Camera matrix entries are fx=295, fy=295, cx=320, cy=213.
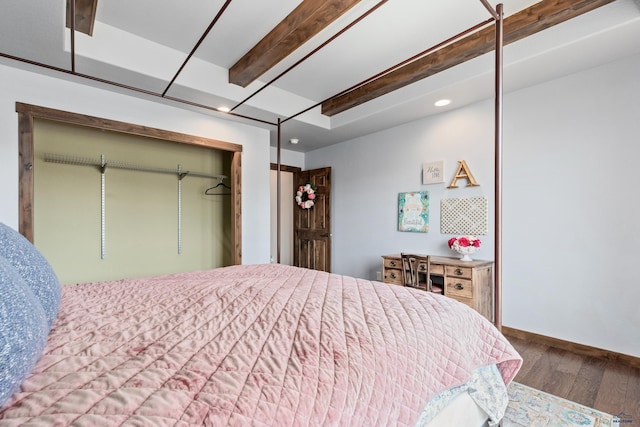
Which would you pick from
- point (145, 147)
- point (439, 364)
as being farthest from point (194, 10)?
point (439, 364)

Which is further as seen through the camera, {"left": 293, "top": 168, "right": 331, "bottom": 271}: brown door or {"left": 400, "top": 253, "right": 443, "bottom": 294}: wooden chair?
{"left": 293, "top": 168, "right": 331, "bottom": 271}: brown door

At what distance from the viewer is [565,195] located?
264cm

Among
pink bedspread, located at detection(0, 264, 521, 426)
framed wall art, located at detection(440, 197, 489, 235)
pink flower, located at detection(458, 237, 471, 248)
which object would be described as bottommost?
pink bedspread, located at detection(0, 264, 521, 426)

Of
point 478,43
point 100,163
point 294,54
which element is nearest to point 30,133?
point 100,163

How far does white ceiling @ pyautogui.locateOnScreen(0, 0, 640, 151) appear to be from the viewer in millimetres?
2043

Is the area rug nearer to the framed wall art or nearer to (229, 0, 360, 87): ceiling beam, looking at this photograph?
the framed wall art

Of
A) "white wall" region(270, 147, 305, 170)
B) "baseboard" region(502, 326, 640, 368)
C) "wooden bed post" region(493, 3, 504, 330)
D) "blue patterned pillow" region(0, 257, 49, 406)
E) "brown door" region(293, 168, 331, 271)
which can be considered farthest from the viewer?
"white wall" region(270, 147, 305, 170)

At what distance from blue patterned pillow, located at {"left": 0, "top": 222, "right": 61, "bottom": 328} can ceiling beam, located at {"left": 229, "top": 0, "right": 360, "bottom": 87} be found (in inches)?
80.3

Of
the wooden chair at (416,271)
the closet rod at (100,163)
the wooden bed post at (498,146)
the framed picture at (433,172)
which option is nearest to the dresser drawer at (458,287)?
the wooden chair at (416,271)

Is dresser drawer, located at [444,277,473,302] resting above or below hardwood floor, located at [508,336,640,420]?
above

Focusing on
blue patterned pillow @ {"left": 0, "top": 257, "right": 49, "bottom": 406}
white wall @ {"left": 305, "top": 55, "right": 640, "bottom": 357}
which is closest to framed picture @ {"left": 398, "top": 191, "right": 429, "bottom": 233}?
white wall @ {"left": 305, "top": 55, "right": 640, "bottom": 357}

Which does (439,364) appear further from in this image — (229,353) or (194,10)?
(194,10)

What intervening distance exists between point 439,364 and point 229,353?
689mm

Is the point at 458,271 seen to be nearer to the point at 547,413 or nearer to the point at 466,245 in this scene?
the point at 466,245
